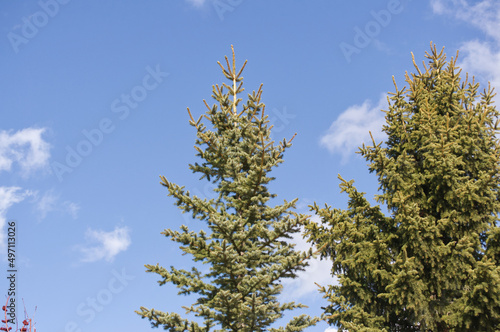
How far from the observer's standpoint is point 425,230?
1123cm

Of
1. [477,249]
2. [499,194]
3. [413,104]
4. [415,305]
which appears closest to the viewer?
[415,305]

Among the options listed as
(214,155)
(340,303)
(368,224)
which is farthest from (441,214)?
(214,155)

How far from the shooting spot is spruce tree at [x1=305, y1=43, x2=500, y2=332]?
10.8 meters

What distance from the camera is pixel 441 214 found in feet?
40.1

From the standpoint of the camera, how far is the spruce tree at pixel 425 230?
1080cm

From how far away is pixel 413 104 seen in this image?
1447 centimetres

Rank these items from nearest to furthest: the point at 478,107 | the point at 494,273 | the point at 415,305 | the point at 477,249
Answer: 1. the point at 494,273
2. the point at 415,305
3. the point at 477,249
4. the point at 478,107

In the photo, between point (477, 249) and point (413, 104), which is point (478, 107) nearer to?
point (413, 104)

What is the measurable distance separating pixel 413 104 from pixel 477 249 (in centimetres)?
539

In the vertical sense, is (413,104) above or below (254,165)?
above

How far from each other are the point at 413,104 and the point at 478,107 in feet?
6.65

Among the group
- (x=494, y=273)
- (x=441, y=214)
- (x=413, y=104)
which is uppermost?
(x=413, y=104)

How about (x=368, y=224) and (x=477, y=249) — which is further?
(x=368, y=224)

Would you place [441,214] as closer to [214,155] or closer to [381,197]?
[381,197]
